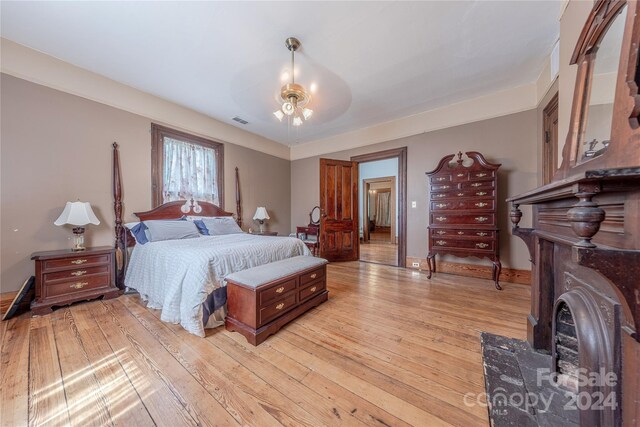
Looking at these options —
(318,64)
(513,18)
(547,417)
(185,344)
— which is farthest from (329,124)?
(547,417)

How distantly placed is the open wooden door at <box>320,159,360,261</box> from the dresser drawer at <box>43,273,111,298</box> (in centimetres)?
313

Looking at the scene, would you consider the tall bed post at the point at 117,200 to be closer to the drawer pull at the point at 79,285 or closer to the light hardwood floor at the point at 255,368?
the drawer pull at the point at 79,285

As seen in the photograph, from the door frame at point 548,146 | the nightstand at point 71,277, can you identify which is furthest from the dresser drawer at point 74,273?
the door frame at point 548,146

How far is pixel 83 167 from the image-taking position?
2.74 m

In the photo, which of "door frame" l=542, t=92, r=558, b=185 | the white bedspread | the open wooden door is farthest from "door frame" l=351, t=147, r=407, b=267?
the white bedspread

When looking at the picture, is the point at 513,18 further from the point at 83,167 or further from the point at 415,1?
the point at 83,167

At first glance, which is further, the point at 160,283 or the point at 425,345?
the point at 160,283

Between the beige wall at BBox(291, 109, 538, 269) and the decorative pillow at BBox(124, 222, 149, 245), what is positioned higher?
the beige wall at BBox(291, 109, 538, 269)

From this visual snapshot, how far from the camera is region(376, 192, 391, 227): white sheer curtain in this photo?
915 centimetres

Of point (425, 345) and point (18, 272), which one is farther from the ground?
point (18, 272)

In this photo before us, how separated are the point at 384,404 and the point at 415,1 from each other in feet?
9.53

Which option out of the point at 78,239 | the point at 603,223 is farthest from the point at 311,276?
the point at 78,239

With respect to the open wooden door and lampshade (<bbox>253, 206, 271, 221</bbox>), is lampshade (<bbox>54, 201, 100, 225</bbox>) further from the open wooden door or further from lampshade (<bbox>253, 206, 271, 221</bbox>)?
the open wooden door

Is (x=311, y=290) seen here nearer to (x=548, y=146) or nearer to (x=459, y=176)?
(x=459, y=176)
